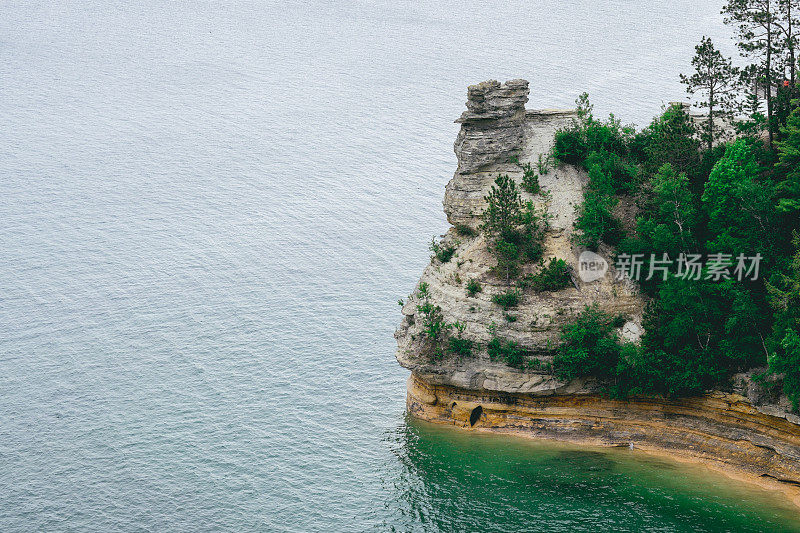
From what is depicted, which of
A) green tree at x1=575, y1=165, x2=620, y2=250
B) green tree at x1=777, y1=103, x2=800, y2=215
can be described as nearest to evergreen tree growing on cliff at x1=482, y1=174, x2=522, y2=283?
green tree at x1=575, y1=165, x2=620, y2=250

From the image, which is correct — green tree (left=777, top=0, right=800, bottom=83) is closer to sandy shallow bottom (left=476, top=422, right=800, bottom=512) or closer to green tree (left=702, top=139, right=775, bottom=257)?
green tree (left=702, top=139, right=775, bottom=257)

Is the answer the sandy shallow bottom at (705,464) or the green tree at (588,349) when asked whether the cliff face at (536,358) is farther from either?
the green tree at (588,349)

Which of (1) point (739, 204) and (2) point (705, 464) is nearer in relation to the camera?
(2) point (705, 464)

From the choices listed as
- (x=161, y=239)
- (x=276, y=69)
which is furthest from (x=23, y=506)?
(x=276, y=69)

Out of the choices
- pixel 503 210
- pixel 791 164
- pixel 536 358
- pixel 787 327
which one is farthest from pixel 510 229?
pixel 787 327

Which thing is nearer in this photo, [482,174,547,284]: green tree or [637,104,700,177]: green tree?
[637,104,700,177]: green tree

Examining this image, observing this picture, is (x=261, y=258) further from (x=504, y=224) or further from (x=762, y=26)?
(x=762, y=26)

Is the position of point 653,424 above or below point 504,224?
below

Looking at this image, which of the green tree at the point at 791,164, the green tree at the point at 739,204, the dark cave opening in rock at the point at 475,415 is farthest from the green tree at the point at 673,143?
the dark cave opening in rock at the point at 475,415
